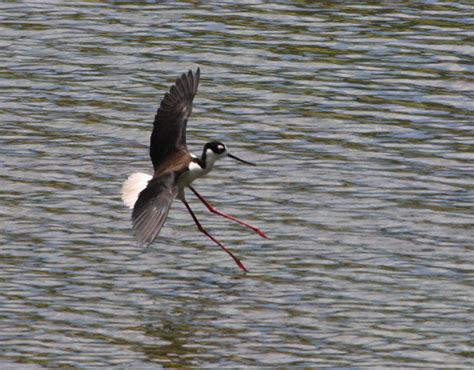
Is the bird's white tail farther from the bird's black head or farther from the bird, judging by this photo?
the bird's black head

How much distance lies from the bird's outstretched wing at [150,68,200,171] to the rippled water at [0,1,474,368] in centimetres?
80

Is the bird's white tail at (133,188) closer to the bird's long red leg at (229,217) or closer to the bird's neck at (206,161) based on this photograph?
the bird's neck at (206,161)

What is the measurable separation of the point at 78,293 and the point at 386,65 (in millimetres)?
8753

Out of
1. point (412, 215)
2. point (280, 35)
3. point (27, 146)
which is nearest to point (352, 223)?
point (412, 215)

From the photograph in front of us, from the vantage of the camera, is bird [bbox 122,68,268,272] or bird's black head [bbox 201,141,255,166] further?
bird's black head [bbox 201,141,255,166]

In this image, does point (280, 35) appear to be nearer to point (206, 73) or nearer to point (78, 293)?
point (206, 73)

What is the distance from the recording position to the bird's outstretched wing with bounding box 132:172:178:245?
1226 cm

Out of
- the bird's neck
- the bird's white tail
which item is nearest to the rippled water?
the bird's white tail

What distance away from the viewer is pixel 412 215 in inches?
580

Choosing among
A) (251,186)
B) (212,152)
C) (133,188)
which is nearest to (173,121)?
(212,152)

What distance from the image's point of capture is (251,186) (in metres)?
15.9

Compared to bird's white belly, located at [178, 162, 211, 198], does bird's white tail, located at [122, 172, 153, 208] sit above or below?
below

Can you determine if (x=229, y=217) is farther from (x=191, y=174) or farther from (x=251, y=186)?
Answer: (x=251, y=186)

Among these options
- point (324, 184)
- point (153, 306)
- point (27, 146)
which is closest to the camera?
point (153, 306)
